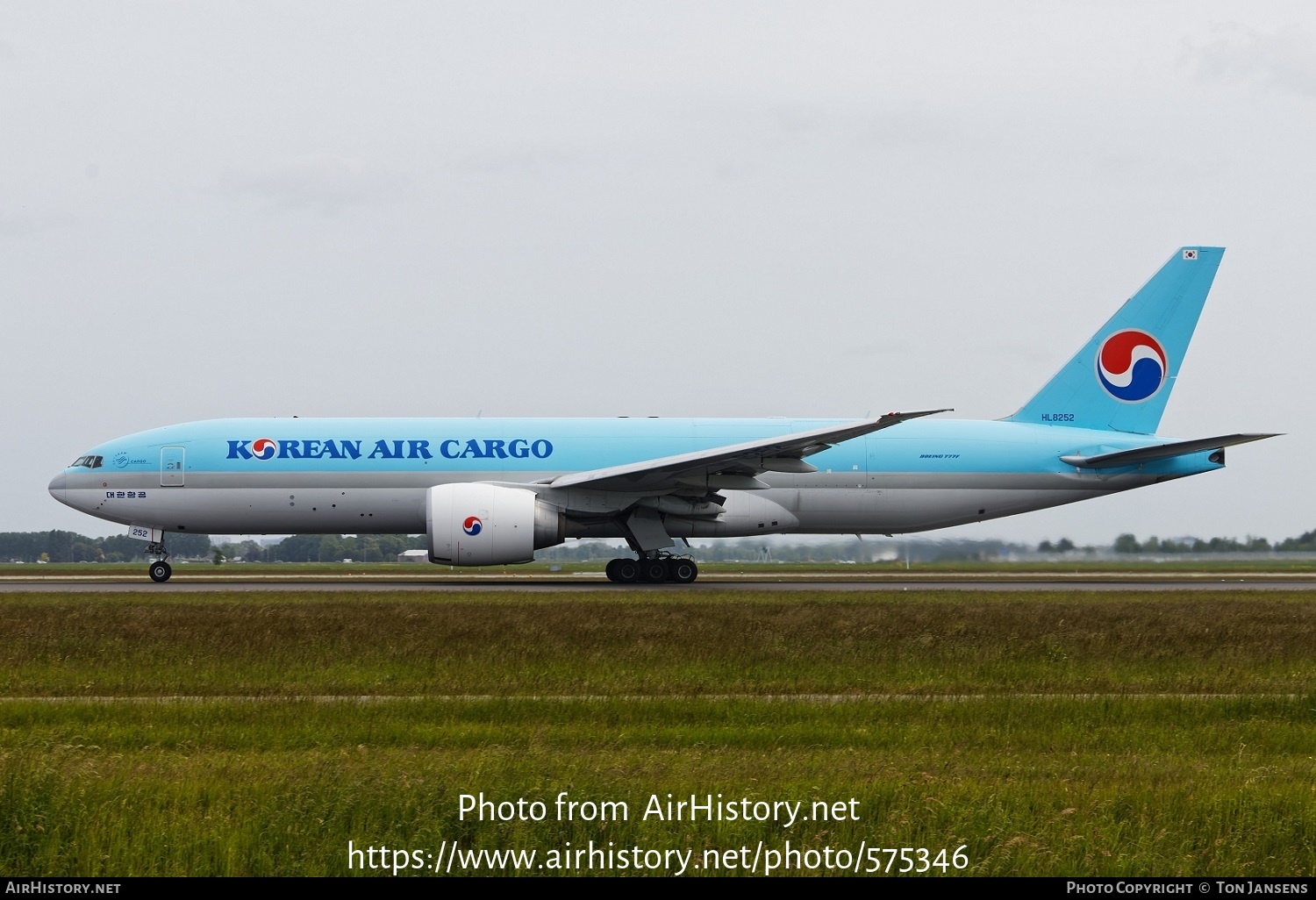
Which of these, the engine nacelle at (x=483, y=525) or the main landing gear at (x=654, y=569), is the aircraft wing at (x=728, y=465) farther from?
the main landing gear at (x=654, y=569)

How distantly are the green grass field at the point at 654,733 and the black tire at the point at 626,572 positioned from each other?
10.1m

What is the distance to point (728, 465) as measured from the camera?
29.0 metres

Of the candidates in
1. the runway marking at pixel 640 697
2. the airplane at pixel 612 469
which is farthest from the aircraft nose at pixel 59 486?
the runway marking at pixel 640 697

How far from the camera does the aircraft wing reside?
91.1 feet

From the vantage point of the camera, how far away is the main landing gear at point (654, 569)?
101ft

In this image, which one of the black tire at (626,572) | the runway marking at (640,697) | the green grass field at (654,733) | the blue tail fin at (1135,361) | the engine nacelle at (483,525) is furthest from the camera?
the blue tail fin at (1135,361)

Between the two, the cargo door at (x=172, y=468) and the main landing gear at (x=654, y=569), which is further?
the cargo door at (x=172, y=468)

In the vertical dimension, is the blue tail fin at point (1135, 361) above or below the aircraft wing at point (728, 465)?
above

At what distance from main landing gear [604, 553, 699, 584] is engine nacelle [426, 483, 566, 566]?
8.78 feet

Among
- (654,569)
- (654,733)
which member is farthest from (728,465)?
(654,733)

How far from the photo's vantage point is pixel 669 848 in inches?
279
